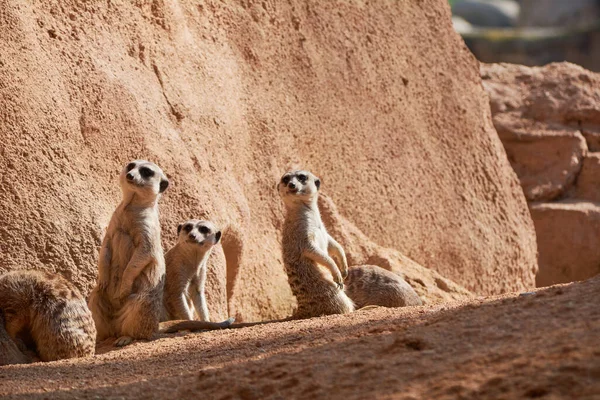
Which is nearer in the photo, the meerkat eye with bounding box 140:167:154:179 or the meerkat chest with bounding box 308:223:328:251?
the meerkat eye with bounding box 140:167:154:179

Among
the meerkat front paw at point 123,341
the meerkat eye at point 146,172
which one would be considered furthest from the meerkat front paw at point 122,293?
the meerkat eye at point 146,172

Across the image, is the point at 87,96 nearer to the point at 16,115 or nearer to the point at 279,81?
the point at 16,115

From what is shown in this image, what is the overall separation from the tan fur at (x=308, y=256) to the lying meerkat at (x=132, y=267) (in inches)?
32.4

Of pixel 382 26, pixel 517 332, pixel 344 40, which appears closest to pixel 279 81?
pixel 344 40

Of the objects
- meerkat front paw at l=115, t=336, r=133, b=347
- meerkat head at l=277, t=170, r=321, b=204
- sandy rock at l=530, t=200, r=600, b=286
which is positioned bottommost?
meerkat front paw at l=115, t=336, r=133, b=347

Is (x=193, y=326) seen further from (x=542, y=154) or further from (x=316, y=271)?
(x=542, y=154)

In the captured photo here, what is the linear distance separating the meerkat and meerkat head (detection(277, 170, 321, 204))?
1.98 meters

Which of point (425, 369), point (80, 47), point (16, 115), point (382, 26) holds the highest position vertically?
point (382, 26)

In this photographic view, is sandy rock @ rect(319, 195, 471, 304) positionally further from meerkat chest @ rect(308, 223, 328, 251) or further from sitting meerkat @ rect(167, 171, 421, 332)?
meerkat chest @ rect(308, 223, 328, 251)

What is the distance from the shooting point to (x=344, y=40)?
26.5 feet

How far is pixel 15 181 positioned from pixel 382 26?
406 centimetres

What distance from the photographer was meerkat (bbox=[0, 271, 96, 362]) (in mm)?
4672

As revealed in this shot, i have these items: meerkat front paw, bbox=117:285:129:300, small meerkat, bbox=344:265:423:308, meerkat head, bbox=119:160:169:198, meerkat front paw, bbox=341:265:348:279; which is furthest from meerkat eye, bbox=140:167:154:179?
small meerkat, bbox=344:265:423:308

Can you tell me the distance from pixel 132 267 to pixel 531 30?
23226mm
